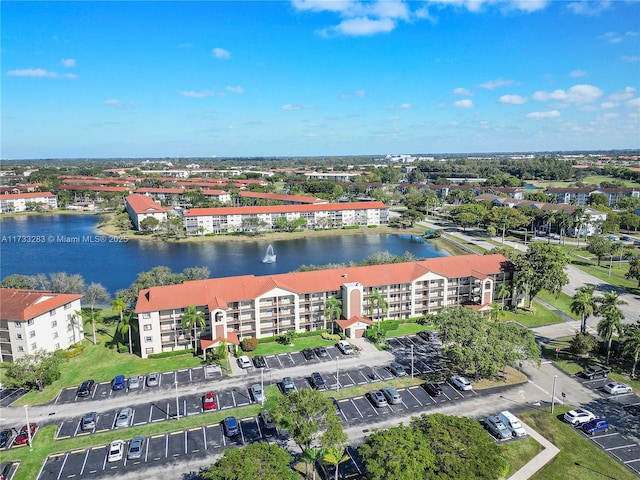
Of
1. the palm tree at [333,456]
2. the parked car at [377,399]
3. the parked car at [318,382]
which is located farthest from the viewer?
the parked car at [318,382]

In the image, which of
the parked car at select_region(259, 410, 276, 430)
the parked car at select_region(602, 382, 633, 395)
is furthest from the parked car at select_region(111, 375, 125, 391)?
the parked car at select_region(602, 382, 633, 395)

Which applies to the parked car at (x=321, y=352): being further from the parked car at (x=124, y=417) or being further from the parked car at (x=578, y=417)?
the parked car at (x=578, y=417)

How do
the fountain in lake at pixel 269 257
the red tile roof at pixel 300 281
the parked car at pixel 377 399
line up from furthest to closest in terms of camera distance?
the fountain in lake at pixel 269 257 < the red tile roof at pixel 300 281 < the parked car at pixel 377 399

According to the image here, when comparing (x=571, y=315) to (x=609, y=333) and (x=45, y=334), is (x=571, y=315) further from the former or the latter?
(x=45, y=334)

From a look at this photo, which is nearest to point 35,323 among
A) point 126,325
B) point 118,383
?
point 126,325

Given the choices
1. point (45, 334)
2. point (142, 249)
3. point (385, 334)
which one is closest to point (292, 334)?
point (385, 334)

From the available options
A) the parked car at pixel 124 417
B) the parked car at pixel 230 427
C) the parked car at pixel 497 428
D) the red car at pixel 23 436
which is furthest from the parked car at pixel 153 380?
the parked car at pixel 497 428

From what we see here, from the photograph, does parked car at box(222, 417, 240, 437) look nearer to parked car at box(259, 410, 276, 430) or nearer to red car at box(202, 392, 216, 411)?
parked car at box(259, 410, 276, 430)
